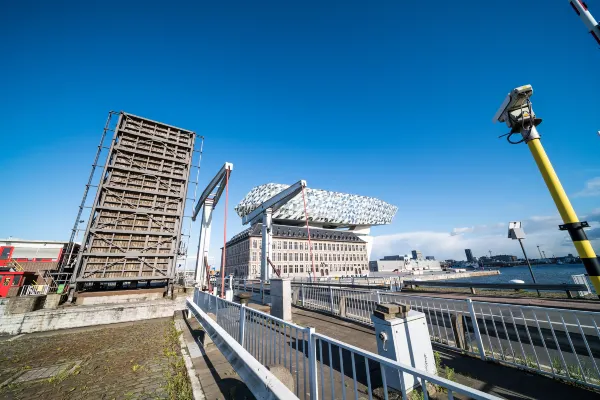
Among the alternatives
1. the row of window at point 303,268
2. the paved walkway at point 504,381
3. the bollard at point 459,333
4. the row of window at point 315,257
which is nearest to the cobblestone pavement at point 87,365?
the paved walkway at point 504,381

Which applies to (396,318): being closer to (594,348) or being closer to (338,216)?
(594,348)

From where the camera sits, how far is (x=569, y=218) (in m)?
4.53

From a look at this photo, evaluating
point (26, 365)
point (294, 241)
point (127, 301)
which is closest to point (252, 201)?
point (294, 241)

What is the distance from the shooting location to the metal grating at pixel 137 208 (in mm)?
13441

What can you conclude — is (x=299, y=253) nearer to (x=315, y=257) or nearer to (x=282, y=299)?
(x=315, y=257)

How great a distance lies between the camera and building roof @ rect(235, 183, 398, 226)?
77.5 m

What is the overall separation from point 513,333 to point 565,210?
4516 millimetres

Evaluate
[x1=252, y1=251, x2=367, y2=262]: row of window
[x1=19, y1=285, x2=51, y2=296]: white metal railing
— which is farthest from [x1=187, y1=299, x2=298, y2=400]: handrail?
[x1=252, y1=251, x2=367, y2=262]: row of window

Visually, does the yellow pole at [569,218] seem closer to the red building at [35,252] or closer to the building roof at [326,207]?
the red building at [35,252]

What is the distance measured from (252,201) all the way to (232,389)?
79.5 m

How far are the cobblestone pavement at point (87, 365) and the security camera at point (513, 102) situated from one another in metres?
9.61

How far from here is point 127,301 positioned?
1263cm

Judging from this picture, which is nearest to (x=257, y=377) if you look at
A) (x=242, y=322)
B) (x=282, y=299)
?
(x=242, y=322)

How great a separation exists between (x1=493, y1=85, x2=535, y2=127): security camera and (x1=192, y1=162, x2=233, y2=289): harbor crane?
45.3 ft
